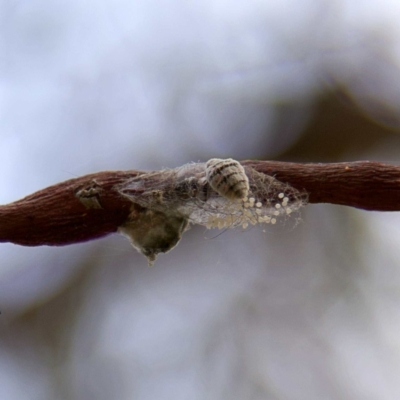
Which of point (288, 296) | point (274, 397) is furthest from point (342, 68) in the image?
point (274, 397)

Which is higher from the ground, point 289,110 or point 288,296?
point 289,110

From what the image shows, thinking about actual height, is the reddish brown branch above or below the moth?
below

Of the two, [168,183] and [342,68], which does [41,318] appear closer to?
[168,183]

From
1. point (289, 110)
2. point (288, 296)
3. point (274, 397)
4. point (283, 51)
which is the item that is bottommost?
point (274, 397)

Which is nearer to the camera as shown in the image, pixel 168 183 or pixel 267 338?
pixel 168 183
